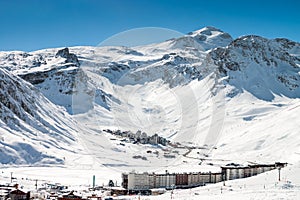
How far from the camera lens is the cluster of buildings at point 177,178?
5609 cm

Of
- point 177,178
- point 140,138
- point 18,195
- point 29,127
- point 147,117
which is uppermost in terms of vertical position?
point 147,117

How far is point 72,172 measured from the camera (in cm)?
7519

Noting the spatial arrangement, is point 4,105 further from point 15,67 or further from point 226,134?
point 15,67

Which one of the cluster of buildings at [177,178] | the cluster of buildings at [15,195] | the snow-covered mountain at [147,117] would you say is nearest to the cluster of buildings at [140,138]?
the snow-covered mountain at [147,117]

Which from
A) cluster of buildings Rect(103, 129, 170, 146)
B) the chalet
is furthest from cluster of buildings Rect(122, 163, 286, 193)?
cluster of buildings Rect(103, 129, 170, 146)

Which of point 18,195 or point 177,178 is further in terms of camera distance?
point 177,178

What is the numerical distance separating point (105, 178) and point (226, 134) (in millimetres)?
61315

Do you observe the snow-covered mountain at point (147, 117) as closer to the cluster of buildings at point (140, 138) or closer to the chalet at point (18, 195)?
the cluster of buildings at point (140, 138)

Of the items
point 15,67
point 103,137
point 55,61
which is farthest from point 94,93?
point 103,137

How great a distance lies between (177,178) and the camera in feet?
193

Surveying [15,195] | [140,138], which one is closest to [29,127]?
[140,138]

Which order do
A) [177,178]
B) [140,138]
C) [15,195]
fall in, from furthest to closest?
[140,138], [177,178], [15,195]

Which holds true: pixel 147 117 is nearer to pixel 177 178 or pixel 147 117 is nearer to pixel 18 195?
pixel 177 178

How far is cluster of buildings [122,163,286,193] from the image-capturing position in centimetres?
5609
